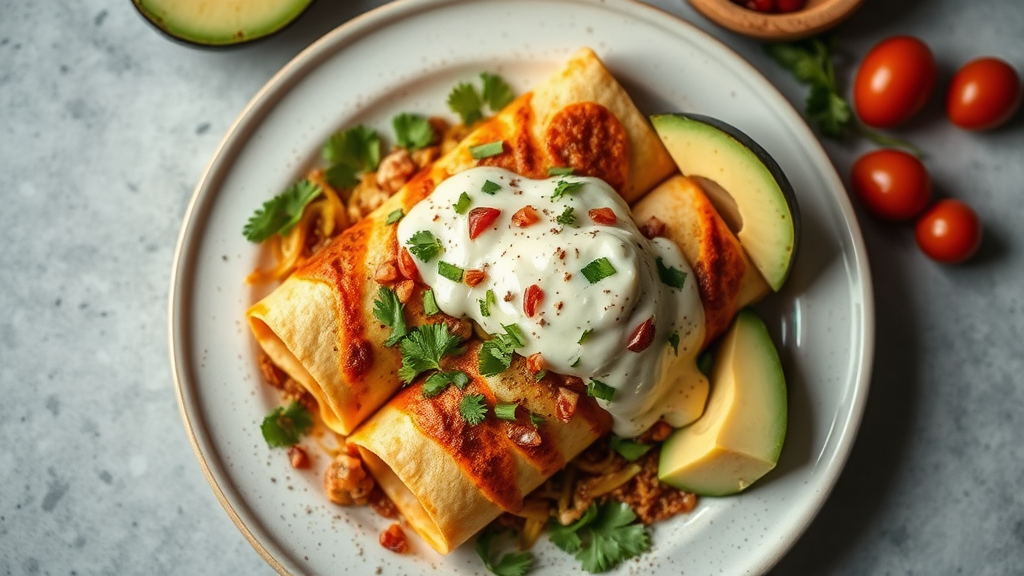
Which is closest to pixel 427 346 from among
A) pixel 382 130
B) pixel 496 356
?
pixel 496 356

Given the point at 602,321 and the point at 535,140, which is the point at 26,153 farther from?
the point at 602,321

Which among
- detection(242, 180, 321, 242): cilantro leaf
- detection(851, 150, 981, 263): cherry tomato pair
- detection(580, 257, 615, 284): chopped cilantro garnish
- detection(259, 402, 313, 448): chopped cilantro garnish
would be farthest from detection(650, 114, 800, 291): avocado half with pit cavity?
detection(259, 402, 313, 448): chopped cilantro garnish

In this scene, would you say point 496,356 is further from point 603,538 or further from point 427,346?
point 603,538

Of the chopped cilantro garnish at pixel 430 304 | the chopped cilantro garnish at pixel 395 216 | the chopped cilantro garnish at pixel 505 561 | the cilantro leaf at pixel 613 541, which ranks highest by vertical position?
the chopped cilantro garnish at pixel 395 216

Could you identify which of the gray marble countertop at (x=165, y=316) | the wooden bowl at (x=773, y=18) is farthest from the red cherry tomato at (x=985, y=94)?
the wooden bowl at (x=773, y=18)

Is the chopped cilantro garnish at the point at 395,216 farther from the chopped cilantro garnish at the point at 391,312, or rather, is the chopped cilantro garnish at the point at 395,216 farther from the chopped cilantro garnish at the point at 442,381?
the chopped cilantro garnish at the point at 442,381

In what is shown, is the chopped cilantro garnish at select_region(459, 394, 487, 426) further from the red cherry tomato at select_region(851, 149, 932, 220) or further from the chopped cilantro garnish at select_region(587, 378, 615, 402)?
the red cherry tomato at select_region(851, 149, 932, 220)
